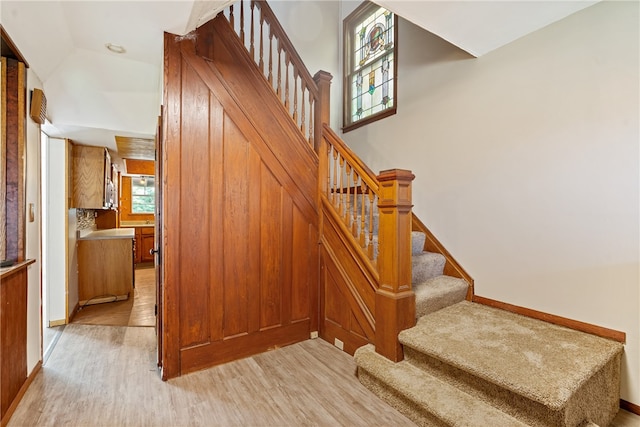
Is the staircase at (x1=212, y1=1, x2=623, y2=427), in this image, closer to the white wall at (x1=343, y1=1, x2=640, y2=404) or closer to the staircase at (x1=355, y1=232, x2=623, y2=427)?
the staircase at (x1=355, y1=232, x2=623, y2=427)

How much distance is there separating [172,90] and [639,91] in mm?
2947

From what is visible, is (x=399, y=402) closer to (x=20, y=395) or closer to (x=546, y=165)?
(x=546, y=165)

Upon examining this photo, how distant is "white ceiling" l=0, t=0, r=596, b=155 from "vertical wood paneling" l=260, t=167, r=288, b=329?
4.11ft

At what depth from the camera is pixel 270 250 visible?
2.57 m

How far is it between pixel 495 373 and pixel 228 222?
6.45ft

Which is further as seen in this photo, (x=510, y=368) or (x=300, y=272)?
(x=300, y=272)

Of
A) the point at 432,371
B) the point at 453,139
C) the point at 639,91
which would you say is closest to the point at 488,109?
the point at 453,139

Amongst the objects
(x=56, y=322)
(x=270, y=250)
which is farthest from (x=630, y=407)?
(x=56, y=322)

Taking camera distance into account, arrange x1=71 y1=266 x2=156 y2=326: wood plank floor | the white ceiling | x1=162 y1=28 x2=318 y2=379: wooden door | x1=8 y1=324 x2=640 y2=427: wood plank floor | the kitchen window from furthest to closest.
Answer: the kitchen window, x1=71 y1=266 x2=156 y2=326: wood plank floor, x1=162 y1=28 x2=318 y2=379: wooden door, the white ceiling, x1=8 y1=324 x2=640 y2=427: wood plank floor

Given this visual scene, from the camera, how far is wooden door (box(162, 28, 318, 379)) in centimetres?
214

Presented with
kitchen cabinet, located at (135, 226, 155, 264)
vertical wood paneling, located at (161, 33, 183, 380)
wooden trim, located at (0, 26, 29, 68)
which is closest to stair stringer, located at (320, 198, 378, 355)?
vertical wood paneling, located at (161, 33, 183, 380)

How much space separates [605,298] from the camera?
1.90m

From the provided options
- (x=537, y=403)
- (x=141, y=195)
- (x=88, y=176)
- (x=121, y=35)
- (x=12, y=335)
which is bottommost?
(x=537, y=403)

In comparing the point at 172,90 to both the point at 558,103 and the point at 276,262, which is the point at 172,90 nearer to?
the point at 276,262
